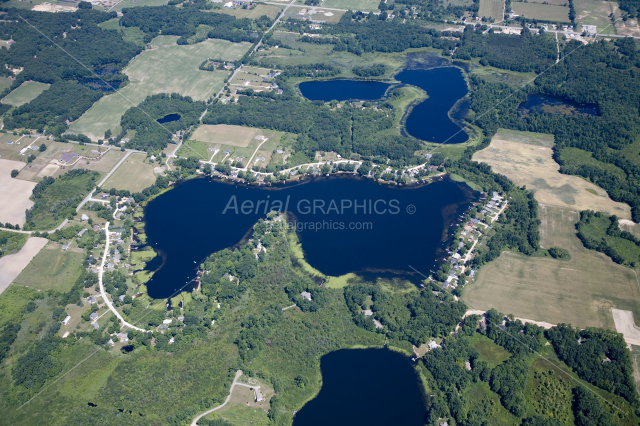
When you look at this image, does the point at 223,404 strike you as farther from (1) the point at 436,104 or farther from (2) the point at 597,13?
(2) the point at 597,13

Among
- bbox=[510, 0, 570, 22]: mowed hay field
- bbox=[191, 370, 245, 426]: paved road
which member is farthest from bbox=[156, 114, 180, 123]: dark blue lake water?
bbox=[510, 0, 570, 22]: mowed hay field

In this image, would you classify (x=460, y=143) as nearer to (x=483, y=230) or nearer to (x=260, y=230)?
(x=483, y=230)

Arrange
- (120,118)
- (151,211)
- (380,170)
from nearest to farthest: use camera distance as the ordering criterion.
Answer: (151,211)
(380,170)
(120,118)

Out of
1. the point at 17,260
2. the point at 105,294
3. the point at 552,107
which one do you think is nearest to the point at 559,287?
the point at 552,107

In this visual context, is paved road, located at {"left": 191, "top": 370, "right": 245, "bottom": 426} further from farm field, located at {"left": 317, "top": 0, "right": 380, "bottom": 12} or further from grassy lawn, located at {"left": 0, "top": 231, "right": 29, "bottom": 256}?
farm field, located at {"left": 317, "top": 0, "right": 380, "bottom": 12}

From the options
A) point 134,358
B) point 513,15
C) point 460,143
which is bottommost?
point 134,358

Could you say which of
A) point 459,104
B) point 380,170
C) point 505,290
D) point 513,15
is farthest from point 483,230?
point 513,15

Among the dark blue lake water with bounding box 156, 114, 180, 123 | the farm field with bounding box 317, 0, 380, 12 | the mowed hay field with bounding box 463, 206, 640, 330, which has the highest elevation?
the farm field with bounding box 317, 0, 380, 12

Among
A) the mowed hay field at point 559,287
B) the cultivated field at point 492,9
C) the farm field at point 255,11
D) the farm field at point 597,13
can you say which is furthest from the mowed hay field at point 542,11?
the mowed hay field at point 559,287
